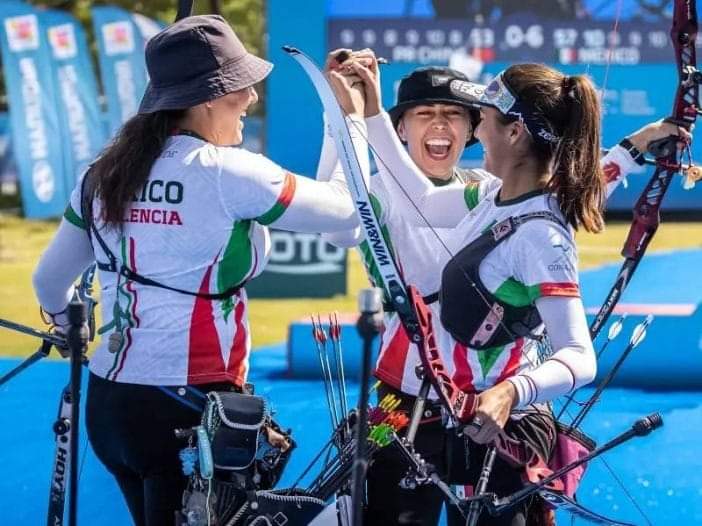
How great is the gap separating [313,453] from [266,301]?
366 centimetres

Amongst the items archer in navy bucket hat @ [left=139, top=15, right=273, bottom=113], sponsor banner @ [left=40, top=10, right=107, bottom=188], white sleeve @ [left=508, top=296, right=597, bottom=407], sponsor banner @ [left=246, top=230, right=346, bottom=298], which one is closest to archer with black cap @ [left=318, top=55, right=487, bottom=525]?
archer in navy bucket hat @ [left=139, top=15, right=273, bottom=113]

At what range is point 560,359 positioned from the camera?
2.15m

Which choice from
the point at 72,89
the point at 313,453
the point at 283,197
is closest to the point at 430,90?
the point at 283,197

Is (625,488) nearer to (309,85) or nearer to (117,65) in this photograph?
(309,85)

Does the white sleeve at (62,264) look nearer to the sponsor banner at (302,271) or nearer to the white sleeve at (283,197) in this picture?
the white sleeve at (283,197)

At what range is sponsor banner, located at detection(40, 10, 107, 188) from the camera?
36.9ft

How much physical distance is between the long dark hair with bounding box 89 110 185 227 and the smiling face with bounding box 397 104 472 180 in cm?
86

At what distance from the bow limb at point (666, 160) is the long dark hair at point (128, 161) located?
102 cm

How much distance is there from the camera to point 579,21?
895 centimetres

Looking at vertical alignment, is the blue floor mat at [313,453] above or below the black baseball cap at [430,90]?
below

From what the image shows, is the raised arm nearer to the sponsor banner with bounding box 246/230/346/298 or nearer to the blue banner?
the sponsor banner with bounding box 246/230/346/298

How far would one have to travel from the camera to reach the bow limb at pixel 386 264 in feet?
7.58

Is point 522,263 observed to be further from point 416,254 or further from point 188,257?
point 188,257

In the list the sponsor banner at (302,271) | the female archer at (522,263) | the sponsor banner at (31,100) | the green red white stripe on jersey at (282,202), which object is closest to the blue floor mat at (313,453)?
the female archer at (522,263)
